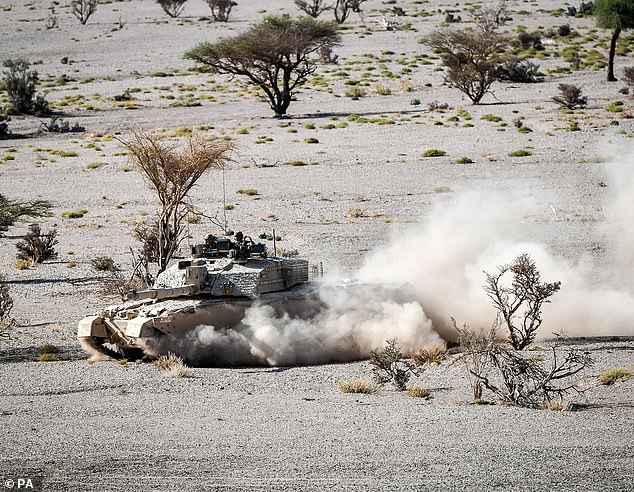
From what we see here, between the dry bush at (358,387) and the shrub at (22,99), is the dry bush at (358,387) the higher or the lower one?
the lower one

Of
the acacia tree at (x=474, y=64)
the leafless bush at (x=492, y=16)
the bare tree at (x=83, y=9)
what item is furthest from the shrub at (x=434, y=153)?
the bare tree at (x=83, y=9)

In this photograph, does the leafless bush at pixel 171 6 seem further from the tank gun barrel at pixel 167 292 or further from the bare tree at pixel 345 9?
the tank gun barrel at pixel 167 292

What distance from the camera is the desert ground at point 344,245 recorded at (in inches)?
557

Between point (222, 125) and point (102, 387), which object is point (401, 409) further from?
point (222, 125)

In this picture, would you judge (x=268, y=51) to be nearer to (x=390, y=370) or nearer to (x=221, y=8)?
(x=390, y=370)

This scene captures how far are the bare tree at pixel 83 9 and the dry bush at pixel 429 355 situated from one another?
9468cm

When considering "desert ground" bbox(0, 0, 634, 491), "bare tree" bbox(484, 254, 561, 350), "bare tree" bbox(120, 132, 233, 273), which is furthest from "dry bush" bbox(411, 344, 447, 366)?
"bare tree" bbox(120, 132, 233, 273)

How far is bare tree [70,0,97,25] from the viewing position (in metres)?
Answer: 112

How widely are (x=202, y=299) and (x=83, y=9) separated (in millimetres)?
97642

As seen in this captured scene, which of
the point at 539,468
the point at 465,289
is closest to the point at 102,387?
the point at 539,468

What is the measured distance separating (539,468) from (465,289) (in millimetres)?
13352

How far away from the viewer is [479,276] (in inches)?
1071

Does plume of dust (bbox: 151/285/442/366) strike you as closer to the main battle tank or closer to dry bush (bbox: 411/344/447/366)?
the main battle tank

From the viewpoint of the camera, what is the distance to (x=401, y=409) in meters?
17.6
